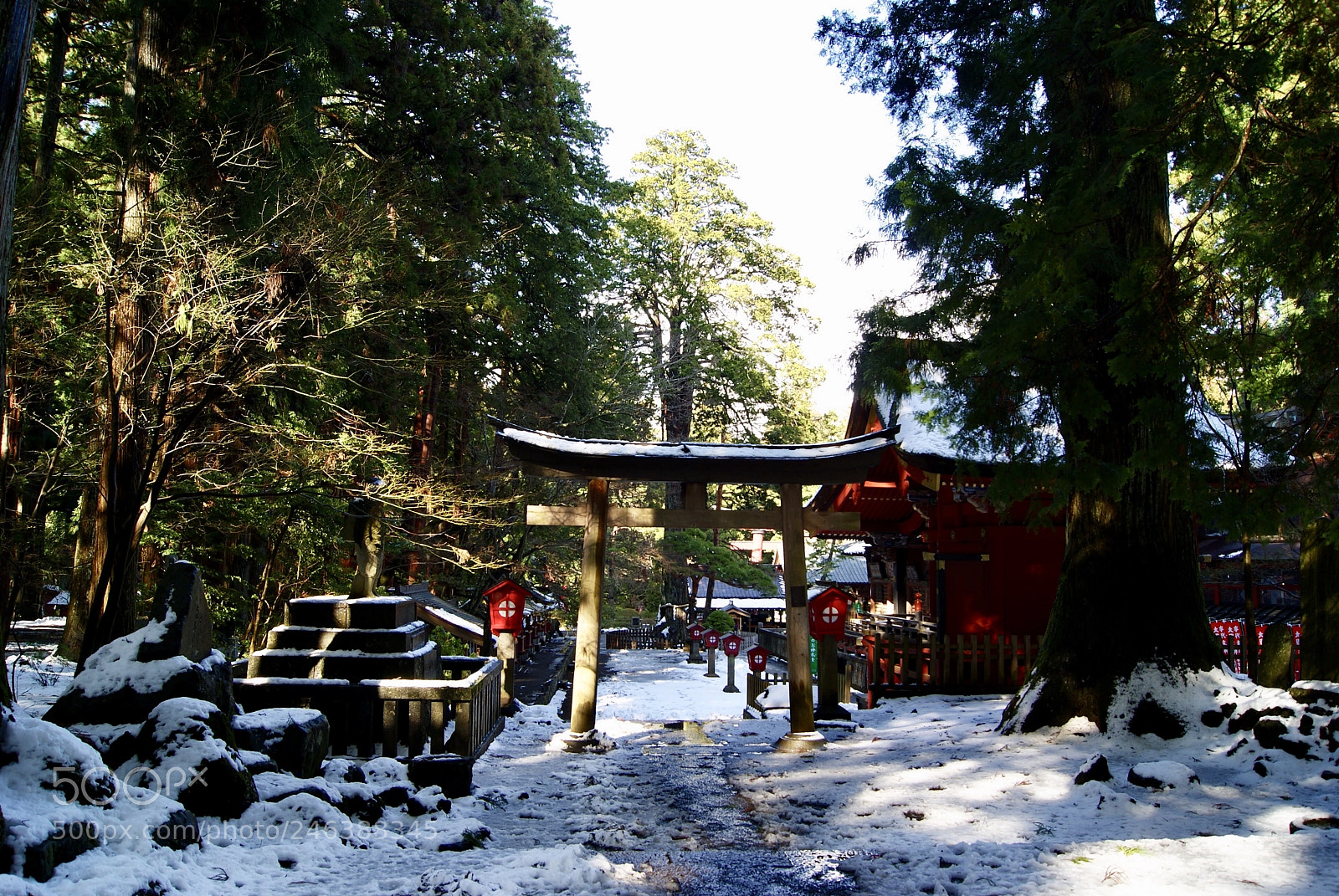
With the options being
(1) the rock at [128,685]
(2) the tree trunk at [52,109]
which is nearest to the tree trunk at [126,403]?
(2) the tree trunk at [52,109]

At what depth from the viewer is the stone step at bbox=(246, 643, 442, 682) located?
26.9 ft

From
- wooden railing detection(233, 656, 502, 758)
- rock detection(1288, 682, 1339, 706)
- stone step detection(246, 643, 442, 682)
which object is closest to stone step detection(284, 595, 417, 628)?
stone step detection(246, 643, 442, 682)

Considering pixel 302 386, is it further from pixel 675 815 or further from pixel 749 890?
pixel 749 890

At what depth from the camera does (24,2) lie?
4.24m

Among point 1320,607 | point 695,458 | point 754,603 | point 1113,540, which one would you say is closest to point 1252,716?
point 1320,607

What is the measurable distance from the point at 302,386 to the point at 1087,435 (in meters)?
9.94

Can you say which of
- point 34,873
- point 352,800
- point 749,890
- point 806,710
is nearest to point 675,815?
point 749,890

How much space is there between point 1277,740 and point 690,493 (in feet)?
20.2

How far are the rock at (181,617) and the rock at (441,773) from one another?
1766 millimetres

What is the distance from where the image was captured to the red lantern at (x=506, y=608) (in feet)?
37.3

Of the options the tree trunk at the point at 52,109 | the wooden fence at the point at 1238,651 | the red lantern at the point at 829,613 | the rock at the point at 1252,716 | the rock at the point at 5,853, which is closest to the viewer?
the rock at the point at 5,853

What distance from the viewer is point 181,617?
18.1 feet

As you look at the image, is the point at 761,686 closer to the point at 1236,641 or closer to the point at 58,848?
the point at 1236,641

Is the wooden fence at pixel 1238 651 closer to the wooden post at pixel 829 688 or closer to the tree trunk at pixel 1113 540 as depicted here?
the tree trunk at pixel 1113 540
